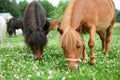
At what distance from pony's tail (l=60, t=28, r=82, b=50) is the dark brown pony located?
256cm

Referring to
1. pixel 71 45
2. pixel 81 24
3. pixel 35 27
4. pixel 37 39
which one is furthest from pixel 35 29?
pixel 71 45

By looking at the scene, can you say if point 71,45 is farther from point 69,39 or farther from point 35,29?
point 35,29

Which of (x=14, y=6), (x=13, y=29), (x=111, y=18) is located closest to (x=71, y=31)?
(x=111, y=18)

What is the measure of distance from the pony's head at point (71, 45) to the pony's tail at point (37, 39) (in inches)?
96.6

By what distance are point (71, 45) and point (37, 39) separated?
272 centimetres

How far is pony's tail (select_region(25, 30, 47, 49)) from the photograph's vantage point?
1071cm

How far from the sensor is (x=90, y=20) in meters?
9.98

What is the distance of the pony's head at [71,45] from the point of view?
815 cm

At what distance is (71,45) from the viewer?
816cm

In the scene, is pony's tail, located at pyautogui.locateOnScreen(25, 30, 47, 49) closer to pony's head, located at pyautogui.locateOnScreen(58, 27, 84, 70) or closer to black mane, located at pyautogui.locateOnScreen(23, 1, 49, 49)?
black mane, located at pyautogui.locateOnScreen(23, 1, 49, 49)

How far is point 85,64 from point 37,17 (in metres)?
2.82

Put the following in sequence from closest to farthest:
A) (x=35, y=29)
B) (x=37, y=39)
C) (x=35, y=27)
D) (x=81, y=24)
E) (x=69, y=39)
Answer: (x=69, y=39) → (x=81, y=24) → (x=37, y=39) → (x=35, y=29) → (x=35, y=27)

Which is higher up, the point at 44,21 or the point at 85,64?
the point at 44,21

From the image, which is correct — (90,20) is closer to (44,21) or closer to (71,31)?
(71,31)
